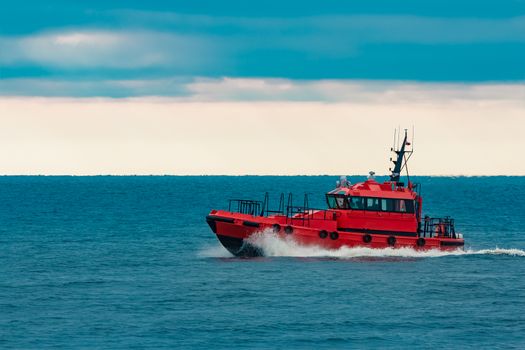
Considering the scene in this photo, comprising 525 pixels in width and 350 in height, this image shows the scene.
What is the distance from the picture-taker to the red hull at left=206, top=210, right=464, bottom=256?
59.1 m

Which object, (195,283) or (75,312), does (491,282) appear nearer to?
(195,283)

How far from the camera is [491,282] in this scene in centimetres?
5306

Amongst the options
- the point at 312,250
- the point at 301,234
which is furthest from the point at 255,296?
the point at 312,250

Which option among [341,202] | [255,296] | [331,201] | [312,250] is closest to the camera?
[255,296]

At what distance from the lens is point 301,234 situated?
60.0 meters

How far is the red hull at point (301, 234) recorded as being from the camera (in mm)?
59094

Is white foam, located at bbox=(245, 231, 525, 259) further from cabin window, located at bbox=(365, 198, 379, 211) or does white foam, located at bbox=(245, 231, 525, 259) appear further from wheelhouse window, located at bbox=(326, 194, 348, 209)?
wheelhouse window, located at bbox=(326, 194, 348, 209)

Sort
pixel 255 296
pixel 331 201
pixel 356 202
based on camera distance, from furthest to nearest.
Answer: pixel 331 201, pixel 356 202, pixel 255 296

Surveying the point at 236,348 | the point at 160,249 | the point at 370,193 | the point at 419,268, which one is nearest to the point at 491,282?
the point at 419,268

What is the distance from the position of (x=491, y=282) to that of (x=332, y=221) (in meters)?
10.9

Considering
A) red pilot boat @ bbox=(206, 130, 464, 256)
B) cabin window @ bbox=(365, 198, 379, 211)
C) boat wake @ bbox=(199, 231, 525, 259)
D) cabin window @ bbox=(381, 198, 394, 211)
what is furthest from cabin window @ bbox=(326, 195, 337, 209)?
cabin window @ bbox=(381, 198, 394, 211)

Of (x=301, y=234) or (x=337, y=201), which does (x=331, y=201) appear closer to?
(x=337, y=201)

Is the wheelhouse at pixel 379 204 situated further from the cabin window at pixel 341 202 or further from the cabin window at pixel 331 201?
the cabin window at pixel 331 201

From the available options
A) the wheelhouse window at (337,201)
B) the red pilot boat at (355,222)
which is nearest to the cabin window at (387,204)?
the red pilot boat at (355,222)
